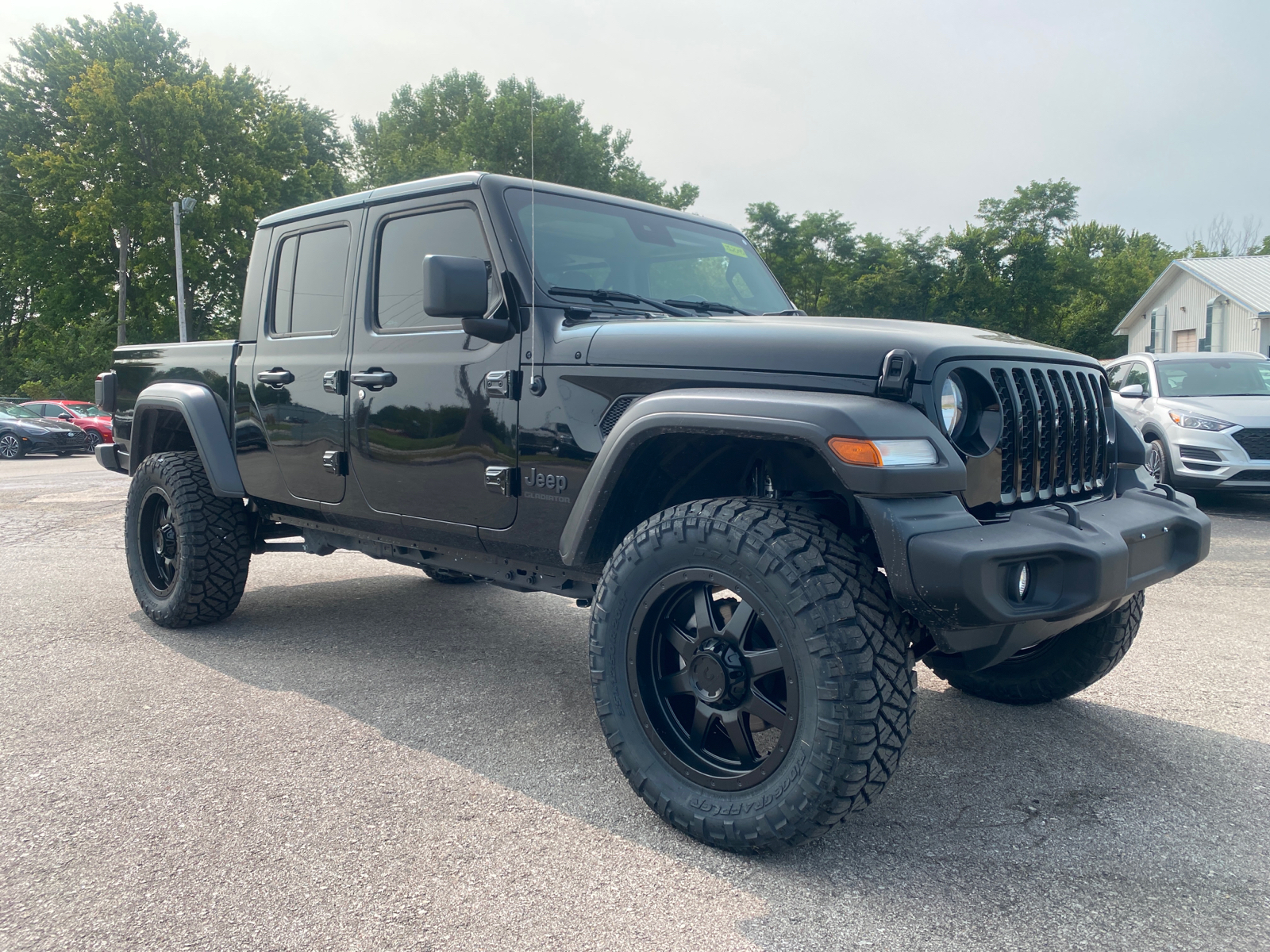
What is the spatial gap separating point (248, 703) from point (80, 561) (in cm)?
413

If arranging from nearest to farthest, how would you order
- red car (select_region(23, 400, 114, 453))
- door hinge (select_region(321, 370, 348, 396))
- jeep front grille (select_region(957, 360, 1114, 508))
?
jeep front grille (select_region(957, 360, 1114, 508)), door hinge (select_region(321, 370, 348, 396)), red car (select_region(23, 400, 114, 453))

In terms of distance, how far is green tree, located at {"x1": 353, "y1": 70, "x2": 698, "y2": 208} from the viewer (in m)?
39.7

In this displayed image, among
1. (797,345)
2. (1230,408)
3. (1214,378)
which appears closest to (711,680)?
(797,345)

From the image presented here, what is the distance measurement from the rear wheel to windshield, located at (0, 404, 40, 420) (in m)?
0.69

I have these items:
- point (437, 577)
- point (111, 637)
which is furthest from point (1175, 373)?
point (111, 637)

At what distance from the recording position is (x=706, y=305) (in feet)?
12.1

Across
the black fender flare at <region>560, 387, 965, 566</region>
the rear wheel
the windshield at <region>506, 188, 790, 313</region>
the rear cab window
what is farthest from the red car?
the black fender flare at <region>560, 387, 965, 566</region>

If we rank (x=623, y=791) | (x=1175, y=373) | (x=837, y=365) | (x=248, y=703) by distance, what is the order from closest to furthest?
1. (x=837, y=365)
2. (x=623, y=791)
3. (x=248, y=703)
4. (x=1175, y=373)

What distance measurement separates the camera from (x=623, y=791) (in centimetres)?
295

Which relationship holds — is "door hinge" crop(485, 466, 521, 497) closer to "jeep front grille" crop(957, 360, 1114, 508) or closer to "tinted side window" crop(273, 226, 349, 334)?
"tinted side window" crop(273, 226, 349, 334)

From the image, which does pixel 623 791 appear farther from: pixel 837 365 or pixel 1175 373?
pixel 1175 373

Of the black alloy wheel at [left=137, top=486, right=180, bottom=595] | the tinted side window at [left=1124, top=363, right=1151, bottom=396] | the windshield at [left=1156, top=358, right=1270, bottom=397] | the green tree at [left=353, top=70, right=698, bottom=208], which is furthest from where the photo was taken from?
the green tree at [left=353, top=70, right=698, bottom=208]

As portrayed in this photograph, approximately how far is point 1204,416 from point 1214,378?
130cm

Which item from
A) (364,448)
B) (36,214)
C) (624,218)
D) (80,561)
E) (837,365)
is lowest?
(80,561)
